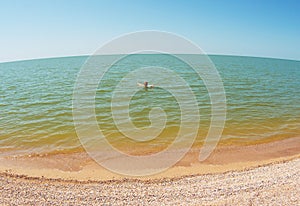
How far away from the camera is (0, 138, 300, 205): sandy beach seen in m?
7.63

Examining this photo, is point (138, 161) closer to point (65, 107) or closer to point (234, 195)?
point (234, 195)

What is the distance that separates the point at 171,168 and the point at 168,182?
1702 millimetres

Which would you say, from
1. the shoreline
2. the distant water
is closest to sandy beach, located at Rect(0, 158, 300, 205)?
the shoreline

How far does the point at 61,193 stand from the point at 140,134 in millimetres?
7426

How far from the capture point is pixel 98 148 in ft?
43.1

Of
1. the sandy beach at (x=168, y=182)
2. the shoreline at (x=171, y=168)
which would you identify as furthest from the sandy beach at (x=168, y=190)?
the shoreline at (x=171, y=168)

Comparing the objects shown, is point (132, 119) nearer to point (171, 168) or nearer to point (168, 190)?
point (171, 168)

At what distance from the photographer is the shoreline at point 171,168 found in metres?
10.1

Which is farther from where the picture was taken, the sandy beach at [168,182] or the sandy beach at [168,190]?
the sandy beach at [168,182]

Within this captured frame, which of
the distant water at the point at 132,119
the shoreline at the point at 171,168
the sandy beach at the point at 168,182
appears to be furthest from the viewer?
the distant water at the point at 132,119

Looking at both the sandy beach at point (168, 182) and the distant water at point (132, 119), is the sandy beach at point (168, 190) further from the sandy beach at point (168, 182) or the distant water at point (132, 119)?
the distant water at point (132, 119)

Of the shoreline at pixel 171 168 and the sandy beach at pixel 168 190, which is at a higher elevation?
the sandy beach at pixel 168 190

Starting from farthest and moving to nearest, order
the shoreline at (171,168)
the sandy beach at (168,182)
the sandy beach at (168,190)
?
the shoreline at (171,168)
the sandy beach at (168,182)
the sandy beach at (168,190)

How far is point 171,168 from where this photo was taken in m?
11.0
